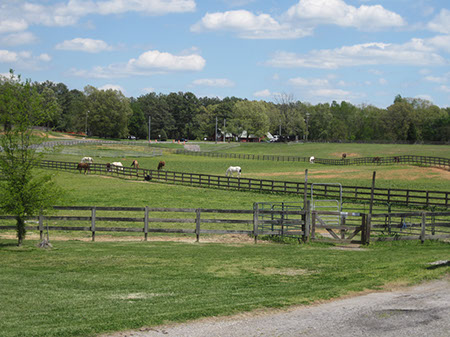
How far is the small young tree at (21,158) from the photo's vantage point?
16.1 meters

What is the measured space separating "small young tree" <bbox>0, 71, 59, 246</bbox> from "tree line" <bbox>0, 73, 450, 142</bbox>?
360ft

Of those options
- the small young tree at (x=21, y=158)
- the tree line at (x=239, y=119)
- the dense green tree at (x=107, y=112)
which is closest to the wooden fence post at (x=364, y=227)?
the small young tree at (x=21, y=158)

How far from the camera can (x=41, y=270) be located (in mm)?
12609

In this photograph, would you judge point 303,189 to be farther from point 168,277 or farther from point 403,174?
point 168,277

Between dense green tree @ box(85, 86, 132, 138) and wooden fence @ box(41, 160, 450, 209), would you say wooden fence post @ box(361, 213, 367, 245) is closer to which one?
wooden fence @ box(41, 160, 450, 209)

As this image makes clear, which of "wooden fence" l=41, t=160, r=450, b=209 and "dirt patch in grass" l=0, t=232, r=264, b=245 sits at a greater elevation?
"wooden fence" l=41, t=160, r=450, b=209

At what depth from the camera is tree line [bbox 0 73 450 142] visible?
13738 cm

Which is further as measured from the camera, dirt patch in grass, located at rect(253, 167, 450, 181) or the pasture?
dirt patch in grass, located at rect(253, 167, 450, 181)

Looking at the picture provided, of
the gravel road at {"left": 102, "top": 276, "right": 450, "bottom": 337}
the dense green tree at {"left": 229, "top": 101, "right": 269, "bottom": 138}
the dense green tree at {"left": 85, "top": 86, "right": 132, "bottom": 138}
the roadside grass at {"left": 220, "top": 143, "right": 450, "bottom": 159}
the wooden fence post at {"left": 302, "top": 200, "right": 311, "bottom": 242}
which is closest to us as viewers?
the gravel road at {"left": 102, "top": 276, "right": 450, "bottom": 337}

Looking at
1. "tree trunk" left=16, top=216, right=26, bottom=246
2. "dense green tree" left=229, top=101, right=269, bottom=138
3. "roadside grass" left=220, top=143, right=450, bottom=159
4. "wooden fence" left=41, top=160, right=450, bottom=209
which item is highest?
"dense green tree" left=229, top=101, right=269, bottom=138

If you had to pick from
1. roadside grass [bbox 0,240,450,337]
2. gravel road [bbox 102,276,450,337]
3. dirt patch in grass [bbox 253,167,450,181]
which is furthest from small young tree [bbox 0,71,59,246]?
dirt patch in grass [bbox 253,167,450,181]

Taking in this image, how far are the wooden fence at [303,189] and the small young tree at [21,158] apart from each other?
20.4 m

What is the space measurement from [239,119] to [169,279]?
142 m

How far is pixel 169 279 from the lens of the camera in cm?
1164
